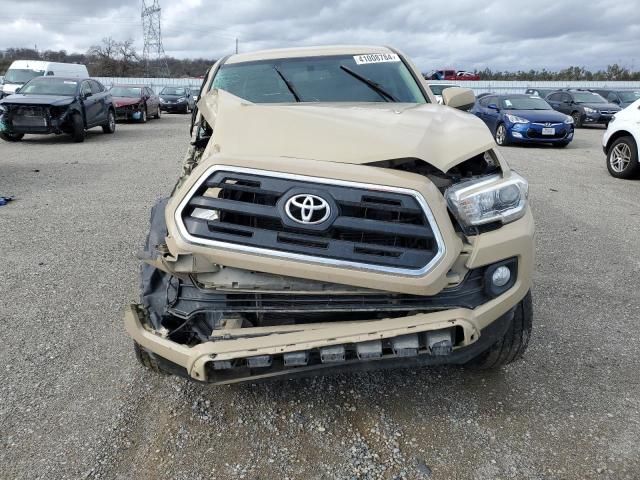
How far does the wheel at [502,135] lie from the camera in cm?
1418

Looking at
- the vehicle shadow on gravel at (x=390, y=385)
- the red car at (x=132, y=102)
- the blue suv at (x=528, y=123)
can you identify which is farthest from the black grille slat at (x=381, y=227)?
the red car at (x=132, y=102)

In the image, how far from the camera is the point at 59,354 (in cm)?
322

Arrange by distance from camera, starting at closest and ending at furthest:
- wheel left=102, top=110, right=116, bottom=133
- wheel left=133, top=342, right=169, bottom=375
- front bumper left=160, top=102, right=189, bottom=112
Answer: wheel left=133, top=342, right=169, bottom=375 < wheel left=102, top=110, right=116, bottom=133 < front bumper left=160, top=102, right=189, bottom=112

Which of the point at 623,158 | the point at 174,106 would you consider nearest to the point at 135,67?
the point at 174,106

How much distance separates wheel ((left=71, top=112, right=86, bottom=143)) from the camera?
520 inches

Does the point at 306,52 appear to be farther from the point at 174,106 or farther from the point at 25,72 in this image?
the point at 174,106

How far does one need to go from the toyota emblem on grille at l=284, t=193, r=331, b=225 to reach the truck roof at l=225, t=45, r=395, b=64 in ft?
7.69

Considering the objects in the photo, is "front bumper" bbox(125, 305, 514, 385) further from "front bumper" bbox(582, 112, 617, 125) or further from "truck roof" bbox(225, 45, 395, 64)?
"front bumper" bbox(582, 112, 617, 125)

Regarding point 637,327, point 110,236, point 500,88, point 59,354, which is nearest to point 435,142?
point 637,327

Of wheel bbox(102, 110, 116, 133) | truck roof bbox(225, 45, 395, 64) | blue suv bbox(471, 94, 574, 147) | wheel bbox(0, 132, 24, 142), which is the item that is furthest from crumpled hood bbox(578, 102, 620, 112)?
wheel bbox(0, 132, 24, 142)

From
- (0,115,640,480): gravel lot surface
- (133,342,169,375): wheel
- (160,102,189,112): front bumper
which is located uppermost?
(160,102,189,112): front bumper

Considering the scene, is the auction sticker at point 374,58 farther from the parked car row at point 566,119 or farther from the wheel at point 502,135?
the wheel at point 502,135

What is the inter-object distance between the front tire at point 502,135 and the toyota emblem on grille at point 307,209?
1316 cm

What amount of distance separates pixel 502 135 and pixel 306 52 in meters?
11.5
